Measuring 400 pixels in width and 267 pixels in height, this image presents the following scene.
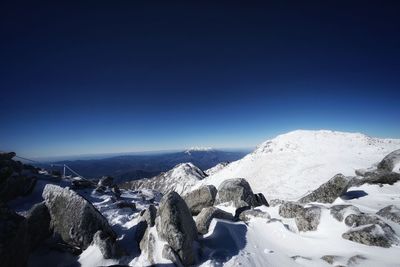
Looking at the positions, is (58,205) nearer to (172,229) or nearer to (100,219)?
(100,219)

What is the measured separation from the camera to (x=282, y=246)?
11.3m

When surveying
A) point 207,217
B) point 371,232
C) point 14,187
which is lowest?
point 207,217

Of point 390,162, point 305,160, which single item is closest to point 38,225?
point 390,162

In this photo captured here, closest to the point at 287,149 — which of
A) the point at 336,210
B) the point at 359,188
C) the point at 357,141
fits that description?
the point at 357,141

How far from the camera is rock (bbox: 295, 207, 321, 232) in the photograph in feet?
40.0

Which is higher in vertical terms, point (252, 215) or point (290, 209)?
point (290, 209)

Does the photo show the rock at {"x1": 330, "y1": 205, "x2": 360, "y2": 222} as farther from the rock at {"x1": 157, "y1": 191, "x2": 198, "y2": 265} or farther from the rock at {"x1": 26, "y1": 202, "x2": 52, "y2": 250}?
the rock at {"x1": 26, "y1": 202, "x2": 52, "y2": 250}

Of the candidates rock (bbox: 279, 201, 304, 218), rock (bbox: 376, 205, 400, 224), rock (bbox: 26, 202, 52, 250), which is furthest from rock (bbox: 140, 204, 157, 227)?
rock (bbox: 376, 205, 400, 224)

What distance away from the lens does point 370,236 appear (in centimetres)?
972

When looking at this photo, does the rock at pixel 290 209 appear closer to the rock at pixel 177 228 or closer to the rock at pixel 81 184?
the rock at pixel 177 228

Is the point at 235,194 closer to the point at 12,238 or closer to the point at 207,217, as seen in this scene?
the point at 207,217

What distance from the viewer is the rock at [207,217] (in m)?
13.6

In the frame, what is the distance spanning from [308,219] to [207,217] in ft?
19.2

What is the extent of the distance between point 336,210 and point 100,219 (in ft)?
45.1
